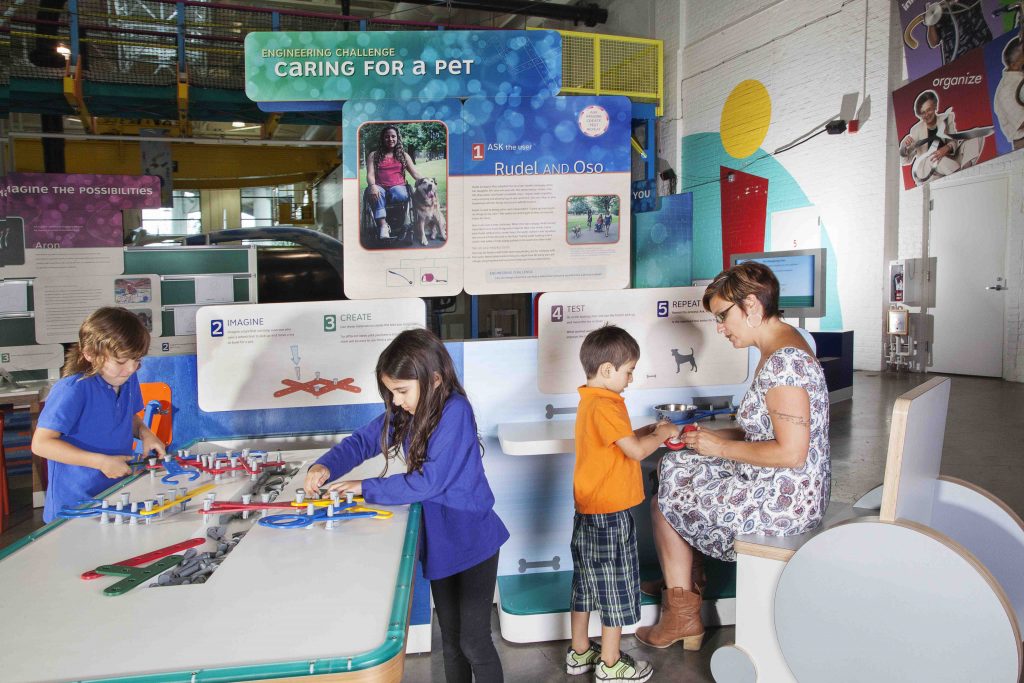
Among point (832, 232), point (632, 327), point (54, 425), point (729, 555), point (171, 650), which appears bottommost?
point (729, 555)

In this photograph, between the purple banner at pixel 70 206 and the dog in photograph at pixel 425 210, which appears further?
the purple banner at pixel 70 206

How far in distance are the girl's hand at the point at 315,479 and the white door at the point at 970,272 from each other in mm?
8358

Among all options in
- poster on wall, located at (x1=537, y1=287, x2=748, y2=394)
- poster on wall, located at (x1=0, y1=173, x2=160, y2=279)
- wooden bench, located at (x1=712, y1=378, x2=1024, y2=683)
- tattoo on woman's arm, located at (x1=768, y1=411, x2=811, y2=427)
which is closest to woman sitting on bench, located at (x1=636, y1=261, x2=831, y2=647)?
tattoo on woman's arm, located at (x1=768, y1=411, x2=811, y2=427)

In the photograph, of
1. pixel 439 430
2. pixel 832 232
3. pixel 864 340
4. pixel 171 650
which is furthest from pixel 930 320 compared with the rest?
pixel 171 650

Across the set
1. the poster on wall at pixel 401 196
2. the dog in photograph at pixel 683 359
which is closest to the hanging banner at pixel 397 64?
the poster on wall at pixel 401 196

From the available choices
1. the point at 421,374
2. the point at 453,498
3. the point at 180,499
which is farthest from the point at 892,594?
the point at 180,499

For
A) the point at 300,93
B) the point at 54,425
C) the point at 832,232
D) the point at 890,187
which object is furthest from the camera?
the point at 832,232

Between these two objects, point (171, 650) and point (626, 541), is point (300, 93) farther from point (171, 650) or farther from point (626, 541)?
point (171, 650)

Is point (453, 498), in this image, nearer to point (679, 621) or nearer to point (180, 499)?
point (180, 499)

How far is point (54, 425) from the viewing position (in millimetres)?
2078

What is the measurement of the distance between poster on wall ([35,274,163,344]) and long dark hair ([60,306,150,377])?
3775mm

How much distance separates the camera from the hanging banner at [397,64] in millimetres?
3117

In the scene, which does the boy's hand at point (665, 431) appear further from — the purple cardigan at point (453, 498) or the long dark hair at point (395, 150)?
the long dark hair at point (395, 150)

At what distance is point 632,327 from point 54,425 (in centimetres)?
211
